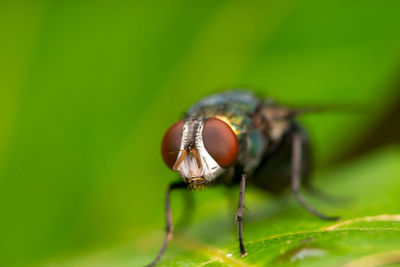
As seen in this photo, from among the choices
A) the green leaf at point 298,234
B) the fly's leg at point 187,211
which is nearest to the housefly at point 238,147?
the green leaf at point 298,234

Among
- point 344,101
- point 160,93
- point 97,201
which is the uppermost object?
point 160,93

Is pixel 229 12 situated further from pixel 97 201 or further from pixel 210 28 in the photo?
pixel 97 201

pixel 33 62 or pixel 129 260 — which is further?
pixel 33 62

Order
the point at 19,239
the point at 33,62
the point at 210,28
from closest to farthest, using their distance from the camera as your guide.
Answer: the point at 19,239 < the point at 33,62 < the point at 210,28

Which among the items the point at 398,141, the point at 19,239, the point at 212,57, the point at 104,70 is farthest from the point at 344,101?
the point at 19,239

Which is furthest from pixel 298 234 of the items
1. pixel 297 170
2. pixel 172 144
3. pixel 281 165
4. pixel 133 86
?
pixel 133 86

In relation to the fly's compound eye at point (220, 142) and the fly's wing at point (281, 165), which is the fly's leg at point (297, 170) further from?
the fly's compound eye at point (220, 142)

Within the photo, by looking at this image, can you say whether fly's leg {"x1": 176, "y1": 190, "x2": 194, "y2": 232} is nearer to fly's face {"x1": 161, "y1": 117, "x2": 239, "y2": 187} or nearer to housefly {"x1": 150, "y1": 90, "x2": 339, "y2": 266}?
housefly {"x1": 150, "y1": 90, "x2": 339, "y2": 266}
